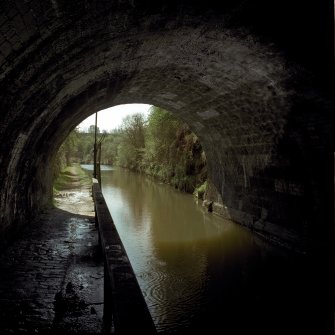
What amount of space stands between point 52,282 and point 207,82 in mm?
6514

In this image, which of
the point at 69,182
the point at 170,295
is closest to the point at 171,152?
the point at 69,182

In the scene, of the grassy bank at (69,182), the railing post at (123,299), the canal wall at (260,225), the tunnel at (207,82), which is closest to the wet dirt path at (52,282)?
the railing post at (123,299)

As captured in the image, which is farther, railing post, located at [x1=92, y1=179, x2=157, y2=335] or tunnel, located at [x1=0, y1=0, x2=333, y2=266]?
tunnel, located at [x1=0, y1=0, x2=333, y2=266]

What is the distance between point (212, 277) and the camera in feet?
24.5

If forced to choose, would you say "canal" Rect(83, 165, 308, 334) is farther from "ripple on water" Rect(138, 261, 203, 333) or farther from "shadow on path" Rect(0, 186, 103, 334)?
"shadow on path" Rect(0, 186, 103, 334)

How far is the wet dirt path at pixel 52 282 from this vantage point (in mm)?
4078

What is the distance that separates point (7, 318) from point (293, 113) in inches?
307

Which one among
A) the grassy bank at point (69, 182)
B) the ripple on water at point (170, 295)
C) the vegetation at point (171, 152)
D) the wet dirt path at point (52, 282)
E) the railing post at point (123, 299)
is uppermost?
the vegetation at point (171, 152)

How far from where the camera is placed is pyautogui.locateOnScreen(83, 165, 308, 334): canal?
223 inches

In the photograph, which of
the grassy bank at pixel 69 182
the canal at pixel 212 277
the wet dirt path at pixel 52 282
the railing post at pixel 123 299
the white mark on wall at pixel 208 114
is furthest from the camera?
the grassy bank at pixel 69 182

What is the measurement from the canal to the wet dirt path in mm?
1285

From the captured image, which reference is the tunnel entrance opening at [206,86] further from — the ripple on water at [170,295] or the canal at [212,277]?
the ripple on water at [170,295]

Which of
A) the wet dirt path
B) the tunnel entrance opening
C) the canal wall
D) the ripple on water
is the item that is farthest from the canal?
the wet dirt path

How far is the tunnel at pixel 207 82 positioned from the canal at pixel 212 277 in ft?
4.25
